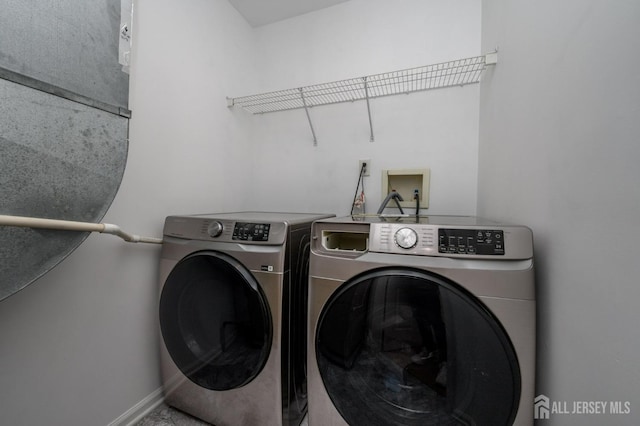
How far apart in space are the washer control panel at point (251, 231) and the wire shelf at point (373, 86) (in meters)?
0.92

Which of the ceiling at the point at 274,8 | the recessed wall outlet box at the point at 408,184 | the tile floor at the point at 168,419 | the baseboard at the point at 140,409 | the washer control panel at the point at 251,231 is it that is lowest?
the tile floor at the point at 168,419

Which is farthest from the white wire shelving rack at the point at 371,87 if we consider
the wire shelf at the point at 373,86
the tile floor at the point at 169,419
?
the tile floor at the point at 169,419

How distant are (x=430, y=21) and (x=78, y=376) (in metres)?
2.47

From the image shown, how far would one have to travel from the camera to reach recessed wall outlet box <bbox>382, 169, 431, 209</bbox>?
1430 mm

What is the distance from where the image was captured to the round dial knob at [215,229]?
3.23 ft

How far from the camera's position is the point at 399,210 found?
4.81 feet

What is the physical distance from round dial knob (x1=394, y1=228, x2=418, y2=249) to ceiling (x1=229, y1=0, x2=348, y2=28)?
175cm

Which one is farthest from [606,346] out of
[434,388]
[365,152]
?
[365,152]

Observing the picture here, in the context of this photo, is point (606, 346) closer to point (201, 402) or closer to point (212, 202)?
point (201, 402)

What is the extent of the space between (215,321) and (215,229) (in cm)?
39

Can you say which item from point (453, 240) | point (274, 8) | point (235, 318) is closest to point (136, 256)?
point (235, 318)
